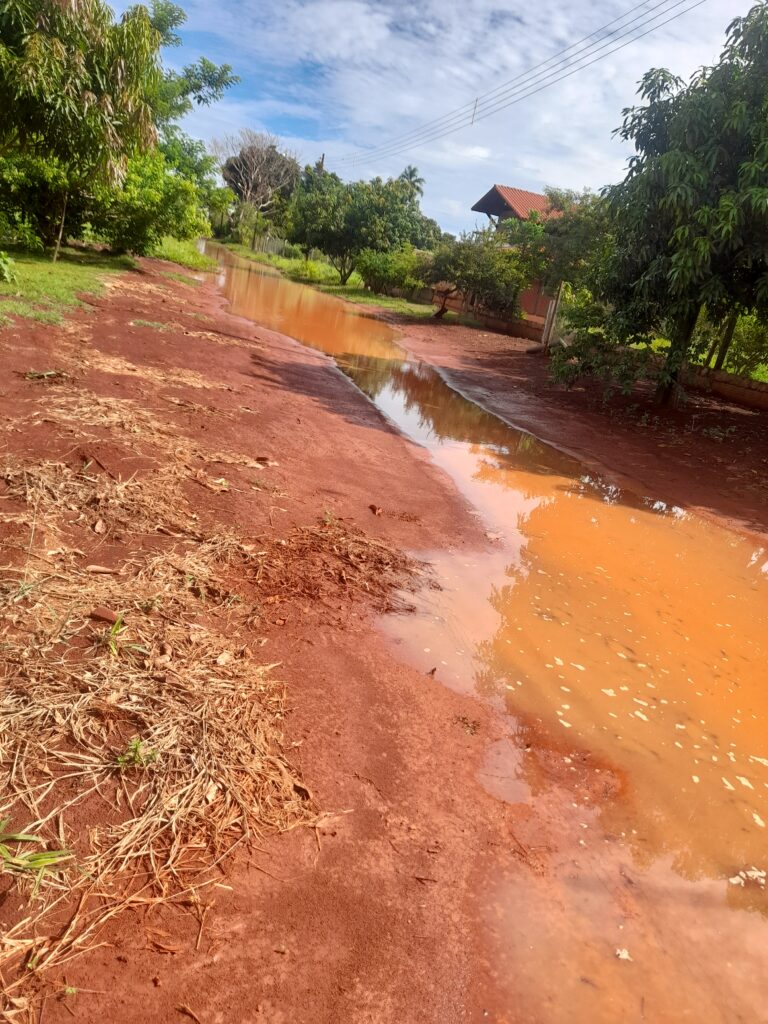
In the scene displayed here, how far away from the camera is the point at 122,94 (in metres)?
10.2

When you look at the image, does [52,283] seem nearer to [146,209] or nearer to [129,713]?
[146,209]

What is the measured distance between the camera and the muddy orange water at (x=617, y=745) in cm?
239

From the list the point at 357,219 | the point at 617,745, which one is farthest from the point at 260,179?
the point at 617,745

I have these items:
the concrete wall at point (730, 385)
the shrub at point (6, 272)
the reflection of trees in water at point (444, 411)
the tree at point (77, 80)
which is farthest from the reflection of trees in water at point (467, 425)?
the shrub at point (6, 272)

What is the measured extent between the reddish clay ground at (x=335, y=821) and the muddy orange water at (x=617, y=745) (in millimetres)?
167

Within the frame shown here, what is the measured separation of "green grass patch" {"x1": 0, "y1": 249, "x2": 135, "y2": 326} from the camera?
10.5 m

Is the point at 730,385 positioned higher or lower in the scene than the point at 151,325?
higher

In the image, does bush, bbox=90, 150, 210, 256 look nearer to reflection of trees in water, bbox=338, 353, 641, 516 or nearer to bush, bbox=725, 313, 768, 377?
reflection of trees in water, bbox=338, 353, 641, 516

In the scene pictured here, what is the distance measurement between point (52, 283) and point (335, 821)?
47.7 feet

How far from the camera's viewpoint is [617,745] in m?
3.68

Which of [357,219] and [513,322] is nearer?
[513,322]

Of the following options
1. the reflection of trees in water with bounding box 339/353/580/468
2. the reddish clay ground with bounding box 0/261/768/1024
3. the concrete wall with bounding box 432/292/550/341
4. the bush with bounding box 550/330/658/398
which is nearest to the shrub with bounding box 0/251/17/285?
the reddish clay ground with bounding box 0/261/768/1024

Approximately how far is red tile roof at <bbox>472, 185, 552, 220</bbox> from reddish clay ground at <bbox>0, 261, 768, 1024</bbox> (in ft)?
121

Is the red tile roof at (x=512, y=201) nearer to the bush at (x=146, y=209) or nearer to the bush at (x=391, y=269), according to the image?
the bush at (x=391, y=269)
